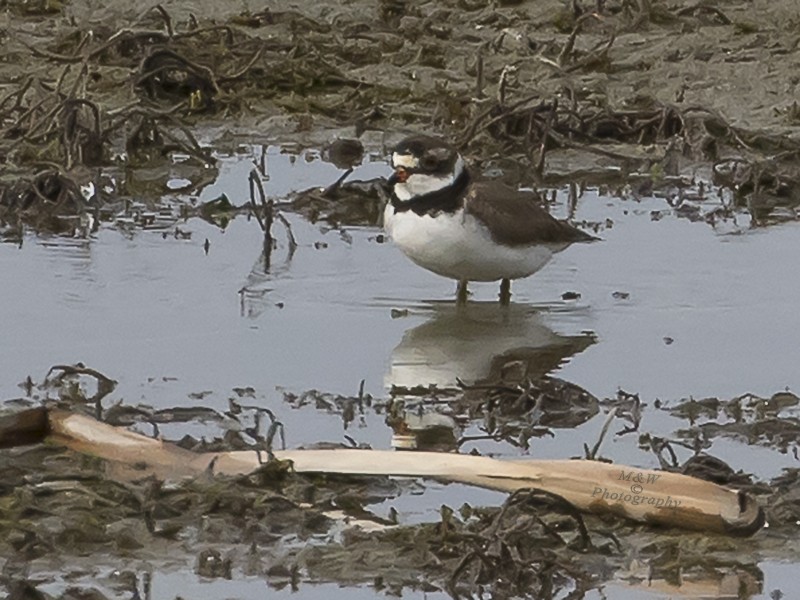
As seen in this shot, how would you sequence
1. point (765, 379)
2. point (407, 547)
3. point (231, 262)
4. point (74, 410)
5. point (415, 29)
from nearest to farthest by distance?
point (407, 547), point (74, 410), point (765, 379), point (231, 262), point (415, 29)

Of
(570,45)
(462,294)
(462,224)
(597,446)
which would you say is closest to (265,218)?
(462,294)

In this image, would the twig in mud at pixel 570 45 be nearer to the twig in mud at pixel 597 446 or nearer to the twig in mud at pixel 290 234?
the twig in mud at pixel 290 234

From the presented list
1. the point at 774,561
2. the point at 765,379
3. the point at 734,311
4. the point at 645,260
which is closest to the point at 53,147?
the point at 645,260

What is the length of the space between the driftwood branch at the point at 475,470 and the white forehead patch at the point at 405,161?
350 centimetres

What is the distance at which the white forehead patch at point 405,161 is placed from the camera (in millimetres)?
11070

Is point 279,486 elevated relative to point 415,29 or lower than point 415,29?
lower

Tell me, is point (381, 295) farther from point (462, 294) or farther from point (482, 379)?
point (482, 379)

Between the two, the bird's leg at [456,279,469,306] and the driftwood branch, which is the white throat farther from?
the driftwood branch

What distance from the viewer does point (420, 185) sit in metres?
10.9

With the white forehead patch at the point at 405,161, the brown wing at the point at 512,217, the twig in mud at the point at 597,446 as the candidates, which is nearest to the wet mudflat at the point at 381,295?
the twig in mud at the point at 597,446

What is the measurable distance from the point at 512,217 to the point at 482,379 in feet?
5.01

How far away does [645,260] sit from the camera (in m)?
11.7

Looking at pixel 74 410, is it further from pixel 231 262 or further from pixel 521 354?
pixel 231 262

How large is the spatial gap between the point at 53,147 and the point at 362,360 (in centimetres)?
427
